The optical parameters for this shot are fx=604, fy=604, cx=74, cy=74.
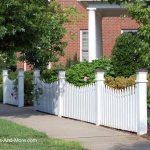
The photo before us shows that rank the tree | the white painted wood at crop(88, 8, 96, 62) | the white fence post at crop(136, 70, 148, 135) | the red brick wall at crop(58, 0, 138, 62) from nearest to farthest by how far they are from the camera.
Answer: the white fence post at crop(136, 70, 148, 135) < the tree < the white painted wood at crop(88, 8, 96, 62) < the red brick wall at crop(58, 0, 138, 62)

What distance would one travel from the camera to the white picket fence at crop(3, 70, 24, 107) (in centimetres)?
2280

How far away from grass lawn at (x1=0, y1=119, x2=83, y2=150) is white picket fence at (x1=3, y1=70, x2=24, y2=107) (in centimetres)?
796

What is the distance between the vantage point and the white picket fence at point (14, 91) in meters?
22.8

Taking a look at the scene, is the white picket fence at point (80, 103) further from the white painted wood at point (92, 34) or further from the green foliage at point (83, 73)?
the white painted wood at point (92, 34)

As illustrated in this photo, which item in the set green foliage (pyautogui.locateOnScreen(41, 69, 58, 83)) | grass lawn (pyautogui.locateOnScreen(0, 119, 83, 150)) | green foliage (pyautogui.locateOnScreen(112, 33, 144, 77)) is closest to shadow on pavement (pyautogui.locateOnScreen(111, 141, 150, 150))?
grass lawn (pyautogui.locateOnScreen(0, 119, 83, 150))

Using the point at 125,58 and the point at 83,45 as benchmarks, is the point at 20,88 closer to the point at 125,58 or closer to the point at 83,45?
the point at 125,58

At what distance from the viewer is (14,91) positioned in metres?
23.6

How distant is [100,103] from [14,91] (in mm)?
8482

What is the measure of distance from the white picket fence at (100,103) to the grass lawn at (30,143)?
211cm

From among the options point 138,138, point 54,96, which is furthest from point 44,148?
point 54,96

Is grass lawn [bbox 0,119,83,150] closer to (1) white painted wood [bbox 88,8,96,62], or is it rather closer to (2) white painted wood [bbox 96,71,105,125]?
(2) white painted wood [bbox 96,71,105,125]

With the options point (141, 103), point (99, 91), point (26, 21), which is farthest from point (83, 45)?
point (141, 103)

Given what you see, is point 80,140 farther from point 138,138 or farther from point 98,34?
point 98,34

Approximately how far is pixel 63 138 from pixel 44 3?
466 cm
